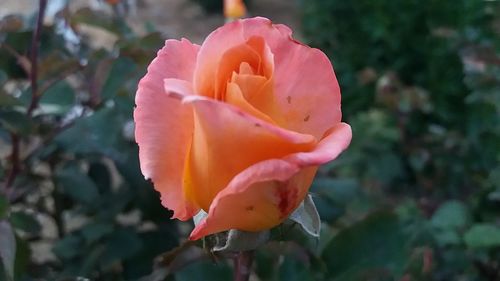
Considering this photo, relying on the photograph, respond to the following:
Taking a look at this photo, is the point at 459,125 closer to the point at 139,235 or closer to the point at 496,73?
the point at 496,73

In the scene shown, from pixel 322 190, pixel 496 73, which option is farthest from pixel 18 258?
pixel 496 73

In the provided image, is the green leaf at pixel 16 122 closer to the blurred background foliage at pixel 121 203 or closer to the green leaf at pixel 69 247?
the blurred background foliage at pixel 121 203

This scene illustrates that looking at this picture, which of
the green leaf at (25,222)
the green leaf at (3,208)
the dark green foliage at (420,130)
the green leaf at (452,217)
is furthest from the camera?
the green leaf at (452,217)

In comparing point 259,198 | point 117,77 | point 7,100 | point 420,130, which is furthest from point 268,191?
point 420,130

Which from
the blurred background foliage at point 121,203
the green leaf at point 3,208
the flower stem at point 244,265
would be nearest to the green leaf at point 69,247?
the blurred background foliage at point 121,203

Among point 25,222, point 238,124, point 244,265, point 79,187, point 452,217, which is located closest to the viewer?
point 238,124

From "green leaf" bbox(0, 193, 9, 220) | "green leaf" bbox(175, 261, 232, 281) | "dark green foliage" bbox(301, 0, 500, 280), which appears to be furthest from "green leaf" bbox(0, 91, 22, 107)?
"dark green foliage" bbox(301, 0, 500, 280)

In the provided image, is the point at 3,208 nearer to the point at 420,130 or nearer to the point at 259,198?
the point at 259,198
